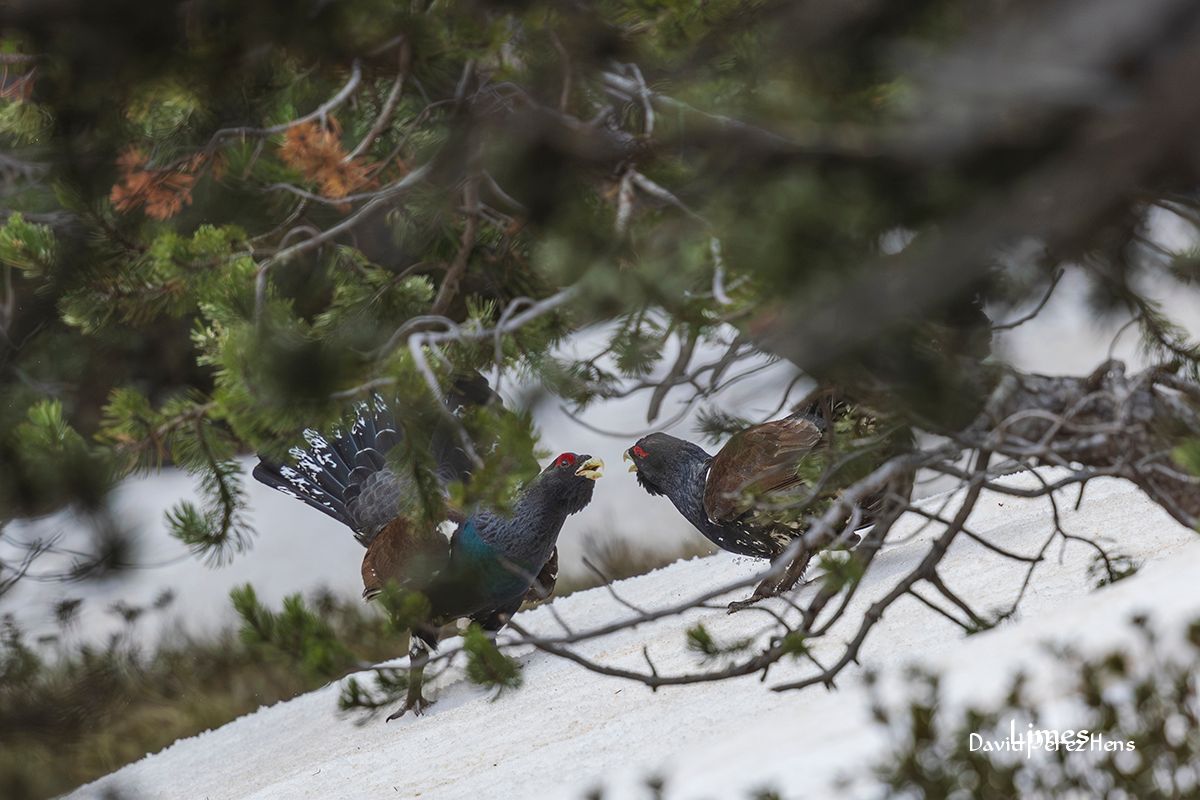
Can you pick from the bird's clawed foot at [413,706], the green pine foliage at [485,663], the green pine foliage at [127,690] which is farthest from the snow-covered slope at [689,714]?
the green pine foliage at [127,690]

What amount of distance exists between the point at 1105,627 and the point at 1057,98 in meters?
1.04

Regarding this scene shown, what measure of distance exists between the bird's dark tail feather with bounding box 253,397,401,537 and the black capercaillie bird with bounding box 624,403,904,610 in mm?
825

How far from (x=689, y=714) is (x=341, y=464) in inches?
63.6

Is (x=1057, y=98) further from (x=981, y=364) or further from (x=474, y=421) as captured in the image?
(x=981, y=364)

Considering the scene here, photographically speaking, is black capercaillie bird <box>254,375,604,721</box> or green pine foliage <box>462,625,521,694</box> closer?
green pine foliage <box>462,625,521,694</box>

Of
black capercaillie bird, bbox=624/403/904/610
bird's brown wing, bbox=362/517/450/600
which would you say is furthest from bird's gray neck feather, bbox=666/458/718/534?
bird's brown wing, bbox=362/517/450/600

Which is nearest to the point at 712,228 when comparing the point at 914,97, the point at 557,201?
the point at 557,201

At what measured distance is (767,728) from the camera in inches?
76.3

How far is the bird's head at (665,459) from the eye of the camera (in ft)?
10.0

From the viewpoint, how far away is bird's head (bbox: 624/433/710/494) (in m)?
3.05

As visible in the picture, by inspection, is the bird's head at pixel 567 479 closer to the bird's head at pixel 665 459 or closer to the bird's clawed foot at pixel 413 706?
the bird's head at pixel 665 459

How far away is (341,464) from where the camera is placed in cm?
358

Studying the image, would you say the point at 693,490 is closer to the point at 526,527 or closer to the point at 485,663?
the point at 526,527
